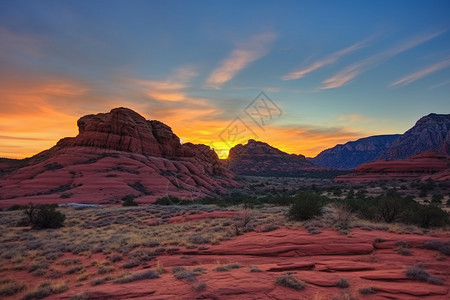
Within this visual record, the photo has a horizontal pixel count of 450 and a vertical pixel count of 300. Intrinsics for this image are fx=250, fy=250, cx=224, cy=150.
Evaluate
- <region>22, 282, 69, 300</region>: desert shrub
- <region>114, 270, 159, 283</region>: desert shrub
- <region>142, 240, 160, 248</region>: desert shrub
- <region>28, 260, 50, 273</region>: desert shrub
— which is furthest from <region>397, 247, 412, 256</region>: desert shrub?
<region>28, 260, 50, 273</region>: desert shrub

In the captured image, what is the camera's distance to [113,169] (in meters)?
49.4

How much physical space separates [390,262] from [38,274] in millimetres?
12872

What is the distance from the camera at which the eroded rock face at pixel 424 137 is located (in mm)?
149375

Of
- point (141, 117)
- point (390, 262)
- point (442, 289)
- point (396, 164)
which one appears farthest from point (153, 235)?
point (396, 164)

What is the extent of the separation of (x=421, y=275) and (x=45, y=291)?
10792mm

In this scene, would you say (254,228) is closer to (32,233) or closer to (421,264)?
(421,264)

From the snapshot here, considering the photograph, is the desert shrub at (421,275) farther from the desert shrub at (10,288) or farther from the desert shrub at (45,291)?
the desert shrub at (10,288)

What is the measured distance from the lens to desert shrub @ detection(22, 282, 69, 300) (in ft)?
23.7

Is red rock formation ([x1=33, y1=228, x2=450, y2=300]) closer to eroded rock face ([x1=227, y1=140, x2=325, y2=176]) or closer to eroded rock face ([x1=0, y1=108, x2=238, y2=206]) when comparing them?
eroded rock face ([x1=0, y1=108, x2=238, y2=206])

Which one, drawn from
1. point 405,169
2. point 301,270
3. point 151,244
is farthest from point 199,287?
point 405,169

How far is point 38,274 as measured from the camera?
9688 millimetres

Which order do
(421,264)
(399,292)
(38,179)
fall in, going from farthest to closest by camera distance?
(38,179)
(421,264)
(399,292)

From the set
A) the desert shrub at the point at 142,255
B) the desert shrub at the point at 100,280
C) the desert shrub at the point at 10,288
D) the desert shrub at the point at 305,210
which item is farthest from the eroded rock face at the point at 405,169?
the desert shrub at the point at 10,288

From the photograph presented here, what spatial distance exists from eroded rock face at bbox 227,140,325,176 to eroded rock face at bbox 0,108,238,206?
85.4m
